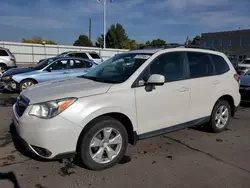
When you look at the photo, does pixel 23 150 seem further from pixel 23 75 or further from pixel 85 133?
pixel 23 75

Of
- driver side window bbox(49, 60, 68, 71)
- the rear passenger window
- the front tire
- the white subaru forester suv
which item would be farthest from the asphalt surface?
driver side window bbox(49, 60, 68, 71)

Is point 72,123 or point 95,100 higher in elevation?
point 95,100

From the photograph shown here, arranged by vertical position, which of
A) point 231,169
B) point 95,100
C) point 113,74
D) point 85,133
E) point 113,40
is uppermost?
point 113,40

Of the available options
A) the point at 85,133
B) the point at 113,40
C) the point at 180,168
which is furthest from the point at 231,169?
the point at 113,40

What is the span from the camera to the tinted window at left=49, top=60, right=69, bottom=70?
31.1ft

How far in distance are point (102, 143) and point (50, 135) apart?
741 mm

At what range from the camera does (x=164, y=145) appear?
4383 mm

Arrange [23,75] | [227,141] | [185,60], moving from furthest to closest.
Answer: [23,75] → [227,141] → [185,60]

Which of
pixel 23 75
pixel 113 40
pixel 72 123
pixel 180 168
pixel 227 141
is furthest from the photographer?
pixel 113 40

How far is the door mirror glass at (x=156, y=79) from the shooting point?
3.54 m

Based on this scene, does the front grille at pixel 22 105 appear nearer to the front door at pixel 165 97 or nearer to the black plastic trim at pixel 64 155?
the black plastic trim at pixel 64 155

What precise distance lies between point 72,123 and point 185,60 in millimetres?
2361

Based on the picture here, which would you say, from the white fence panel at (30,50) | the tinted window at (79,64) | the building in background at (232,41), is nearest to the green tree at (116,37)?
the building in background at (232,41)

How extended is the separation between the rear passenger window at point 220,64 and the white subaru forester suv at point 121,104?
0.02 m
